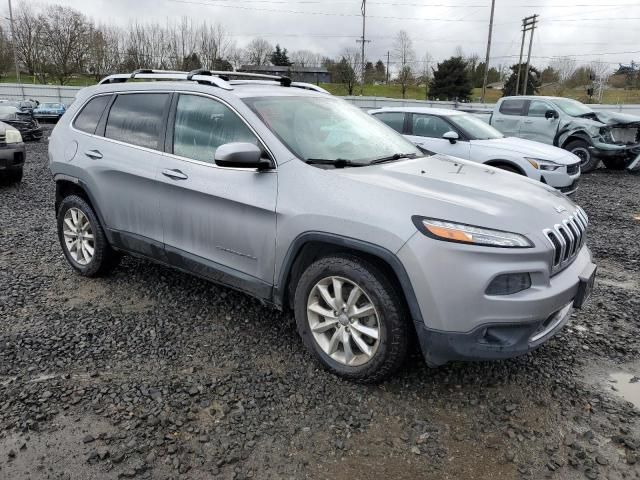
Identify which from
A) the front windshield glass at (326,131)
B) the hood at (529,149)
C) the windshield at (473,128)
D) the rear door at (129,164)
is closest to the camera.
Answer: the front windshield glass at (326,131)

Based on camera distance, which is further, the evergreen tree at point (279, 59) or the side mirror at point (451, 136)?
the evergreen tree at point (279, 59)

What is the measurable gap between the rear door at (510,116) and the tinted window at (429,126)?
16.6ft

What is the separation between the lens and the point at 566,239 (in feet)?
9.18

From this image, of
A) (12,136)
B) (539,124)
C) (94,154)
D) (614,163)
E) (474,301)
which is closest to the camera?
(474,301)

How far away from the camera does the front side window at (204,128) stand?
→ 337 centimetres

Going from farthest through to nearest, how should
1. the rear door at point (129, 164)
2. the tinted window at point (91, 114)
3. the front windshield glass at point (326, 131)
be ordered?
the tinted window at point (91, 114) → the rear door at point (129, 164) → the front windshield glass at point (326, 131)

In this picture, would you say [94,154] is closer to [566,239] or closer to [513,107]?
[566,239]

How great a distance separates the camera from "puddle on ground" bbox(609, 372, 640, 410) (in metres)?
2.93

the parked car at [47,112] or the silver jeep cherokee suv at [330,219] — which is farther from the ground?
the silver jeep cherokee suv at [330,219]

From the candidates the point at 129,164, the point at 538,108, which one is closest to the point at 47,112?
the point at 538,108

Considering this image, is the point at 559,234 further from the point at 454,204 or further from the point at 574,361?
the point at 574,361

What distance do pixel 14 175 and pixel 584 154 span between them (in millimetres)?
12528

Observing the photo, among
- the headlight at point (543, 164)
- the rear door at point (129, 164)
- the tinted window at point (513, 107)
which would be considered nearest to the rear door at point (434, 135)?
the headlight at point (543, 164)

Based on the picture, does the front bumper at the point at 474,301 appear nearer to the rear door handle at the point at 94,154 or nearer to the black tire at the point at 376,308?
the black tire at the point at 376,308
